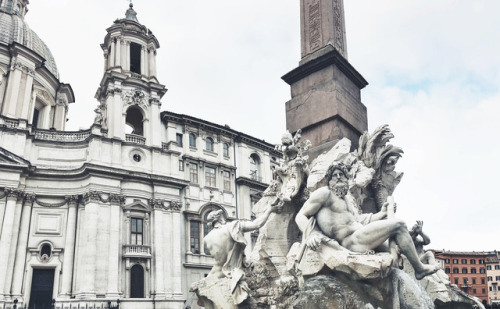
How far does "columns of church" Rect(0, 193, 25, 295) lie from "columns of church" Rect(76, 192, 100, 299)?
407 centimetres

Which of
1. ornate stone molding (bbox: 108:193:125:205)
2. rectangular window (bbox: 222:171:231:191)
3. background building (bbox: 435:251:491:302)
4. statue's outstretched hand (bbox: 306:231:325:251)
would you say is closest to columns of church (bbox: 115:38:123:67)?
ornate stone molding (bbox: 108:193:125:205)

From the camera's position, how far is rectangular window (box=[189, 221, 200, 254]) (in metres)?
35.2

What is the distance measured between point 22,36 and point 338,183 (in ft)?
132

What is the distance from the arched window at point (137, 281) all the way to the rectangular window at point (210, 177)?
8.79 meters

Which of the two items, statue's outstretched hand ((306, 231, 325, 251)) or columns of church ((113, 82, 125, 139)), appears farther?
columns of church ((113, 82, 125, 139))

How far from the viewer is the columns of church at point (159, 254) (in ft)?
104

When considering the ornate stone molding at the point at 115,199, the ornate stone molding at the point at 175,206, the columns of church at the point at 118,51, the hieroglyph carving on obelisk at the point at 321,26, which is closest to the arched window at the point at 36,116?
the columns of church at the point at 118,51

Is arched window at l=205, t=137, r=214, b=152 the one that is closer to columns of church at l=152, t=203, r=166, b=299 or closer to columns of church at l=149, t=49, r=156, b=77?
columns of church at l=149, t=49, r=156, b=77

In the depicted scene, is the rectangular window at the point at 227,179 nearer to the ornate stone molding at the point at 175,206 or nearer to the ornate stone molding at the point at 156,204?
the ornate stone molding at the point at 175,206

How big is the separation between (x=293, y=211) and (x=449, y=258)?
8113 cm

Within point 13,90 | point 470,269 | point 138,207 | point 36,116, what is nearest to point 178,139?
point 138,207

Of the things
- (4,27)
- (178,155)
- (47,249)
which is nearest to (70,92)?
(4,27)

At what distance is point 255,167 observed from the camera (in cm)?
4150

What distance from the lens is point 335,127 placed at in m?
10.0
